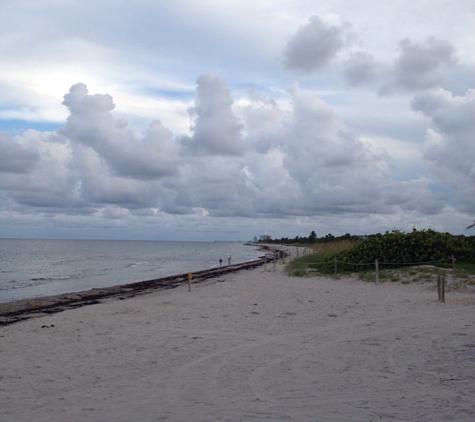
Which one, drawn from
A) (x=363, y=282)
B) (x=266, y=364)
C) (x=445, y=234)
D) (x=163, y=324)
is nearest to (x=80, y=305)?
(x=163, y=324)

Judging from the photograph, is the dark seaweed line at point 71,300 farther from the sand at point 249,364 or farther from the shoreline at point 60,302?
the sand at point 249,364

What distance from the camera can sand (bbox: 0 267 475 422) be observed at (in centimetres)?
552

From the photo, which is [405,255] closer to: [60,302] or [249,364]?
[60,302]

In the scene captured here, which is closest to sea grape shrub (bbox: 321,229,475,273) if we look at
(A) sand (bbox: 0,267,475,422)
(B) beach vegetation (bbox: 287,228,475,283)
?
(B) beach vegetation (bbox: 287,228,475,283)

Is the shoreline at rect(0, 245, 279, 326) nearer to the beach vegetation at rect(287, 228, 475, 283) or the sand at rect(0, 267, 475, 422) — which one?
the sand at rect(0, 267, 475, 422)

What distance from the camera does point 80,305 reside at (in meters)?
19.1

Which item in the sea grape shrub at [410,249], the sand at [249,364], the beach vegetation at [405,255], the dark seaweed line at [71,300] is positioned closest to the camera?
the sand at [249,364]

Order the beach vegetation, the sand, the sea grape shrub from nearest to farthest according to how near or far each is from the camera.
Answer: the sand → the beach vegetation → the sea grape shrub

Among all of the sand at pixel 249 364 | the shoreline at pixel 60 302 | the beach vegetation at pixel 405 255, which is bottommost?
the shoreline at pixel 60 302

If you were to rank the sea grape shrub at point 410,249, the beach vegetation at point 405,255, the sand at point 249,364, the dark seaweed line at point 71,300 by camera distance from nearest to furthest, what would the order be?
the sand at point 249,364, the dark seaweed line at point 71,300, the beach vegetation at point 405,255, the sea grape shrub at point 410,249

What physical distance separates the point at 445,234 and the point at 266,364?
2002 centimetres

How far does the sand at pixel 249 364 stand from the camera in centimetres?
552

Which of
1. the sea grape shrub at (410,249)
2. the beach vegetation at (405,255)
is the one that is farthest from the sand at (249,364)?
the sea grape shrub at (410,249)

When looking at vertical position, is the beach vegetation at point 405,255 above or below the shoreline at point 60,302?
above
